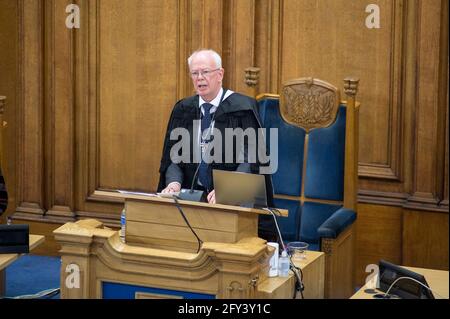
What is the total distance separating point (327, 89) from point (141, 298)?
80.0 inches

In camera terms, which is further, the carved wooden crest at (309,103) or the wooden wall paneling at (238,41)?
the wooden wall paneling at (238,41)

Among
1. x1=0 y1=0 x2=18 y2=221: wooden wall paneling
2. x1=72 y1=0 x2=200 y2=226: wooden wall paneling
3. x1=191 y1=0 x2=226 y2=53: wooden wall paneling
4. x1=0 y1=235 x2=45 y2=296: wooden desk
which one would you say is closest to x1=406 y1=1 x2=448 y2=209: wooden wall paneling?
x1=191 y1=0 x2=226 y2=53: wooden wall paneling

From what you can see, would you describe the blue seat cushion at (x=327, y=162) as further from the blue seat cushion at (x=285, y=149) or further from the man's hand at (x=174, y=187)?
the man's hand at (x=174, y=187)

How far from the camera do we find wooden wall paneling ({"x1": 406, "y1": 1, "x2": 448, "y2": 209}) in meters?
6.00

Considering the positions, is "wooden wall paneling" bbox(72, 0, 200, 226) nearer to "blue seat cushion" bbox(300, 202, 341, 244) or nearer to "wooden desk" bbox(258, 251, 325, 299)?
"blue seat cushion" bbox(300, 202, 341, 244)

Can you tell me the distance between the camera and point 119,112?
6.95m

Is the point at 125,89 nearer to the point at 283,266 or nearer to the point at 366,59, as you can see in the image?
the point at 366,59

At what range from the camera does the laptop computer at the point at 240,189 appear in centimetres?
429

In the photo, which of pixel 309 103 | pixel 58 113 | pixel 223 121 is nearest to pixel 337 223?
pixel 309 103

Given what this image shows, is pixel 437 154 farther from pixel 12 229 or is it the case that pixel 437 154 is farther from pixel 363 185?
pixel 12 229

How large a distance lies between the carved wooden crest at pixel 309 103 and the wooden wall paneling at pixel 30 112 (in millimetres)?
2047

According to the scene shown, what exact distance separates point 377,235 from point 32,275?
2287 mm

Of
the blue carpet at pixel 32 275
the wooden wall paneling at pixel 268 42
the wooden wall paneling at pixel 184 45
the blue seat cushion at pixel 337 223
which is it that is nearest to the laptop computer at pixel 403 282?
the blue seat cushion at pixel 337 223

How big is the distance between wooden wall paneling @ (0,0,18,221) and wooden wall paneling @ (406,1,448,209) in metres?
2.81
